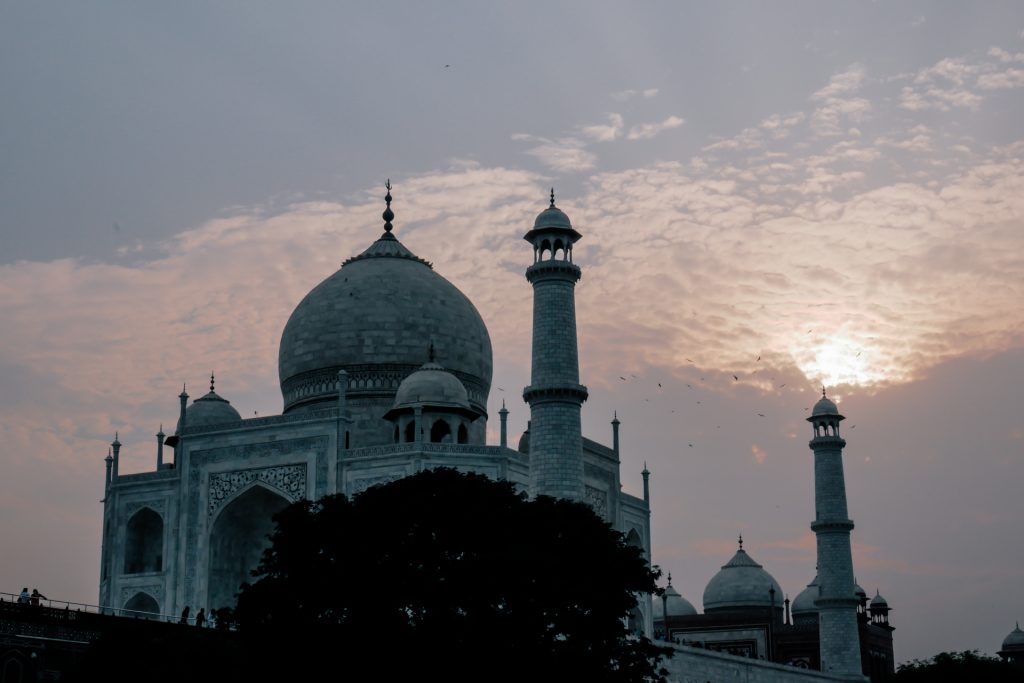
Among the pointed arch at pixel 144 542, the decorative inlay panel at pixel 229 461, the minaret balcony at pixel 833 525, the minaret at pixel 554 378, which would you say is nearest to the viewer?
the minaret at pixel 554 378

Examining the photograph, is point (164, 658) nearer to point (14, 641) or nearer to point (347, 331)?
point (14, 641)

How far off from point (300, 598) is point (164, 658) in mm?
2629

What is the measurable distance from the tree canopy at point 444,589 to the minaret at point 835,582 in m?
23.0

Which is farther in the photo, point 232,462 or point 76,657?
point 232,462

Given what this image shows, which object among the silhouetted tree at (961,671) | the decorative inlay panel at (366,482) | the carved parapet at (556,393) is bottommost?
the silhouetted tree at (961,671)

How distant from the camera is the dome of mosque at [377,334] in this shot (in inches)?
1852

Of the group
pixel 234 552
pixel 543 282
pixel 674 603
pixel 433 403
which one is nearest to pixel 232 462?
pixel 234 552

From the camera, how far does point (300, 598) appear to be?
26500 mm

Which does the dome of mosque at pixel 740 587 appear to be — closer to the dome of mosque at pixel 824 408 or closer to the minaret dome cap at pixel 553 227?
the dome of mosque at pixel 824 408

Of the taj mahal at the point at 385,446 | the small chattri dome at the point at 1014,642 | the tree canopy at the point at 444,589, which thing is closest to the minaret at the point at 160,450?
the taj mahal at the point at 385,446

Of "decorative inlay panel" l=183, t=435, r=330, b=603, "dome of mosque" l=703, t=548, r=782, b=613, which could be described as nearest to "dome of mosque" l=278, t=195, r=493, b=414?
"decorative inlay panel" l=183, t=435, r=330, b=603

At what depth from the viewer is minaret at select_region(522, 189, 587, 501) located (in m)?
35.1

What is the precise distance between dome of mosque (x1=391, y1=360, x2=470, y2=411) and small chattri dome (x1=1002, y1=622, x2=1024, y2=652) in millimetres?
45048

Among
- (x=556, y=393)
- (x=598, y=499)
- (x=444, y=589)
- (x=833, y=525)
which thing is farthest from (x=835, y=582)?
(x=444, y=589)
